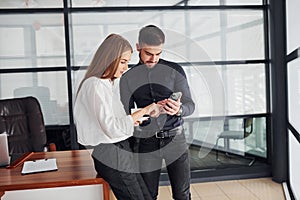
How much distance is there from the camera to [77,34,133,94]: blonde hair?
200cm

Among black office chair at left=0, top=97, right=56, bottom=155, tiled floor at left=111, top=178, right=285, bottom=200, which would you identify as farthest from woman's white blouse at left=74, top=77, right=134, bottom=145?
tiled floor at left=111, top=178, right=285, bottom=200

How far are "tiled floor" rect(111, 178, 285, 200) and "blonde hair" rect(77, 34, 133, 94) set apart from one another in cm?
205

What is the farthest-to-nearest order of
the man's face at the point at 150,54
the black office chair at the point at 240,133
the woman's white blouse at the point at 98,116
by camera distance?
the black office chair at the point at 240,133
the man's face at the point at 150,54
the woman's white blouse at the point at 98,116

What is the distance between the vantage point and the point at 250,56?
4277mm

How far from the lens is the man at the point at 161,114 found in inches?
99.1

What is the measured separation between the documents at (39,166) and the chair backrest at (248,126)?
2.34 meters

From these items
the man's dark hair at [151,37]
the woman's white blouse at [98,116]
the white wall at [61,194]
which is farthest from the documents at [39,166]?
the man's dark hair at [151,37]

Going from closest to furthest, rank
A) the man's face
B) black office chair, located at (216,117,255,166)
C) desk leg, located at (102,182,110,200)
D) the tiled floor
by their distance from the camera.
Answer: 1. desk leg, located at (102,182,110,200)
2. the man's face
3. the tiled floor
4. black office chair, located at (216,117,255,166)

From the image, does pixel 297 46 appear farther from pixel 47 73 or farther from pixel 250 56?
pixel 47 73

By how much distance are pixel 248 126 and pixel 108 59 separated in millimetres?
2665

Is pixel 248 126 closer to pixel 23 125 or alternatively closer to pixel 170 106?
pixel 170 106

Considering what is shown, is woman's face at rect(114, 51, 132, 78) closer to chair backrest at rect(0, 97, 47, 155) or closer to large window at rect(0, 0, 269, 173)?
chair backrest at rect(0, 97, 47, 155)

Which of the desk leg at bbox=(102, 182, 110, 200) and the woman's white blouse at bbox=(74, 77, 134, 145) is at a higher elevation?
the woman's white blouse at bbox=(74, 77, 134, 145)

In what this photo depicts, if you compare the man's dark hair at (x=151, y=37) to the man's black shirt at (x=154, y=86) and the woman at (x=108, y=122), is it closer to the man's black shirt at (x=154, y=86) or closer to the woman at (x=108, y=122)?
the man's black shirt at (x=154, y=86)
